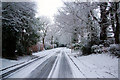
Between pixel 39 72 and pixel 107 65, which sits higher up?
pixel 107 65

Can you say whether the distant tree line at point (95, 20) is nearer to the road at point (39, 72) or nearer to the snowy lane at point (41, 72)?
the road at point (39, 72)

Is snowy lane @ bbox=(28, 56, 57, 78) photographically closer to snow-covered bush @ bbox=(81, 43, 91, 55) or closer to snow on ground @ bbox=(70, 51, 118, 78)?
snow on ground @ bbox=(70, 51, 118, 78)

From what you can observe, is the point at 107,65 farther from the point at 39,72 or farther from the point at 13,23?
the point at 13,23

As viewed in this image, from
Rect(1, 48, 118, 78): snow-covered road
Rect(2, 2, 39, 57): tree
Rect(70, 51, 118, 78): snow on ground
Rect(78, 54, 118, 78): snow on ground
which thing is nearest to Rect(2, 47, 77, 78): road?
Rect(1, 48, 118, 78): snow-covered road

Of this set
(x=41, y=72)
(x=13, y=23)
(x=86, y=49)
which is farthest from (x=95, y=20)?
(x=41, y=72)

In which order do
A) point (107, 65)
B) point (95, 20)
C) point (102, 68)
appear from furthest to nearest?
point (95, 20) < point (107, 65) < point (102, 68)

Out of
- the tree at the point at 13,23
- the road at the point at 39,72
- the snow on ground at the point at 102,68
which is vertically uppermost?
the tree at the point at 13,23

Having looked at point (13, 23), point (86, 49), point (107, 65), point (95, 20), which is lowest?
point (107, 65)

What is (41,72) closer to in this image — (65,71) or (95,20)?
(65,71)

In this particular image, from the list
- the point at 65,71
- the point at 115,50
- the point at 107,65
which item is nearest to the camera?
the point at 65,71

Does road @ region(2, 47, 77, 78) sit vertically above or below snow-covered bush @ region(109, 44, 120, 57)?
below

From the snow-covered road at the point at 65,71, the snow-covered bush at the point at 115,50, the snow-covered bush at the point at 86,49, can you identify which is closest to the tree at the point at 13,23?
the snow-covered road at the point at 65,71

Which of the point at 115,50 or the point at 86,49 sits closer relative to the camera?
the point at 115,50

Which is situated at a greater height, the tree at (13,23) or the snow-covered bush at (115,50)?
the tree at (13,23)
